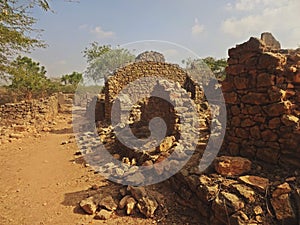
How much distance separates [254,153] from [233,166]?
0.45 meters

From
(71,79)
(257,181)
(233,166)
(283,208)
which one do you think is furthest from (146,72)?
(71,79)

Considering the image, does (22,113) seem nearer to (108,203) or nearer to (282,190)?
(108,203)

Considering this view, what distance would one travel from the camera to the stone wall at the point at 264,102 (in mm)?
3471

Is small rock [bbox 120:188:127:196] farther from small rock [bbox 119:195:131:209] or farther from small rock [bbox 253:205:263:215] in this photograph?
small rock [bbox 253:205:263:215]

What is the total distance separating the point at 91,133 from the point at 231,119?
20.8 feet

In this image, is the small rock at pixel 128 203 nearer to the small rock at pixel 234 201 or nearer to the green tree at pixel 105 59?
the small rock at pixel 234 201

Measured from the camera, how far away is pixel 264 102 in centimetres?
364

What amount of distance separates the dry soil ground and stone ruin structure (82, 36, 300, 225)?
46 cm

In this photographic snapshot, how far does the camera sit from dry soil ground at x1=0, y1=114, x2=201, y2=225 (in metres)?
3.74

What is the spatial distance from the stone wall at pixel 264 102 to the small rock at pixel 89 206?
7.94 feet

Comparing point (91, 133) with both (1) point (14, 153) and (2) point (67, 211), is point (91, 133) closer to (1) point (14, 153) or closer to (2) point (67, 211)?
(1) point (14, 153)

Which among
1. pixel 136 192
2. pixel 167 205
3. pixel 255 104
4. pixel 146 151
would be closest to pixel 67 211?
pixel 136 192

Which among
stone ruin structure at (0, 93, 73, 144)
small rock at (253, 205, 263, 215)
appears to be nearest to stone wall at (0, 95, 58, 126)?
stone ruin structure at (0, 93, 73, 144)

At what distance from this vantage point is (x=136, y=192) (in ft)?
13.4
